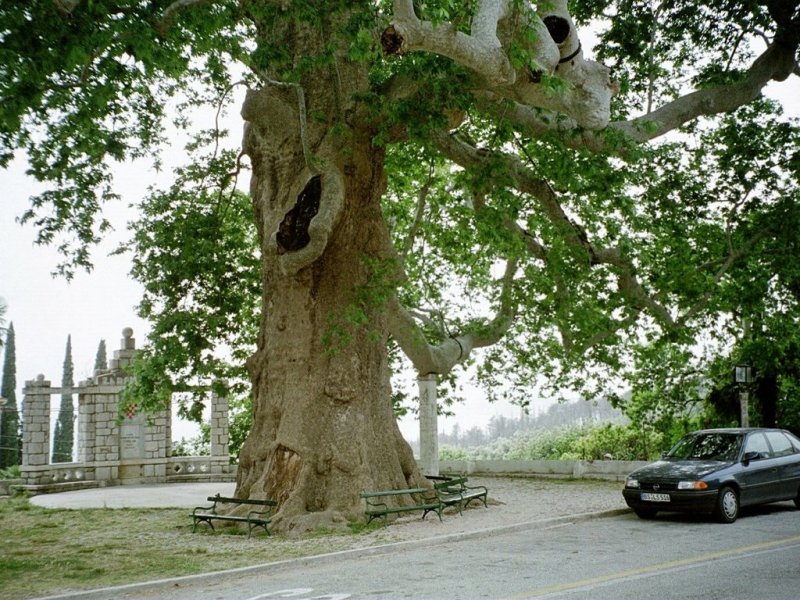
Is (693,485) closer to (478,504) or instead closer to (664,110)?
(478,504)

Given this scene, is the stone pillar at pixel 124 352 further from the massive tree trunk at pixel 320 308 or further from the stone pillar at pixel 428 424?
the massive tree trunk at pixel 320 308

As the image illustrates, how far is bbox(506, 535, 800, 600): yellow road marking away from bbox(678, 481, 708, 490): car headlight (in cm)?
174

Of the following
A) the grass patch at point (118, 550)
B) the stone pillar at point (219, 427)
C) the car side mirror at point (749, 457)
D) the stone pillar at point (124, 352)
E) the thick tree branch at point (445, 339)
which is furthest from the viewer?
the stone pillar at point (124, 352)

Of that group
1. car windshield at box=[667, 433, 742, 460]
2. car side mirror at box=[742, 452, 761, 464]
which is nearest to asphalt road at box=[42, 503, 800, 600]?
car side mirror at box=[742, 452, 761, 464]

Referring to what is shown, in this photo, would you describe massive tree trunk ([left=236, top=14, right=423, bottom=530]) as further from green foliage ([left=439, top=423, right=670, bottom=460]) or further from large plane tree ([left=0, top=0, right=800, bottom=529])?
green foliage ([left=439, top=423, right=670, bottom=460])

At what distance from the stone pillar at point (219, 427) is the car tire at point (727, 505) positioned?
63.3 feet

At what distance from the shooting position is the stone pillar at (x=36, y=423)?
25.2m

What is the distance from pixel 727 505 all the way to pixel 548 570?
532 cm

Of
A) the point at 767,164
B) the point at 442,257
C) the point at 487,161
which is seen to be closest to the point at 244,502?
the point at 487,161

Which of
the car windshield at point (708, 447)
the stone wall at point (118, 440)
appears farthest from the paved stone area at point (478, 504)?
the car windshield at point (708, 447)

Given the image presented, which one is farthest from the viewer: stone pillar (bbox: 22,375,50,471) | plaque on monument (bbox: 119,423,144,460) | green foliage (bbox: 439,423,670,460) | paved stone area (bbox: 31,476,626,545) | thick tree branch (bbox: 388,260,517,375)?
plaque on monument (bbox: 119,423,144,460)

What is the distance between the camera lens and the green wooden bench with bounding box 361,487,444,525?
12.9 metres

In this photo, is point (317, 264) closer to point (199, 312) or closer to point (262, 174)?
point (262, 174)

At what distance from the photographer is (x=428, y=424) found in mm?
18250
